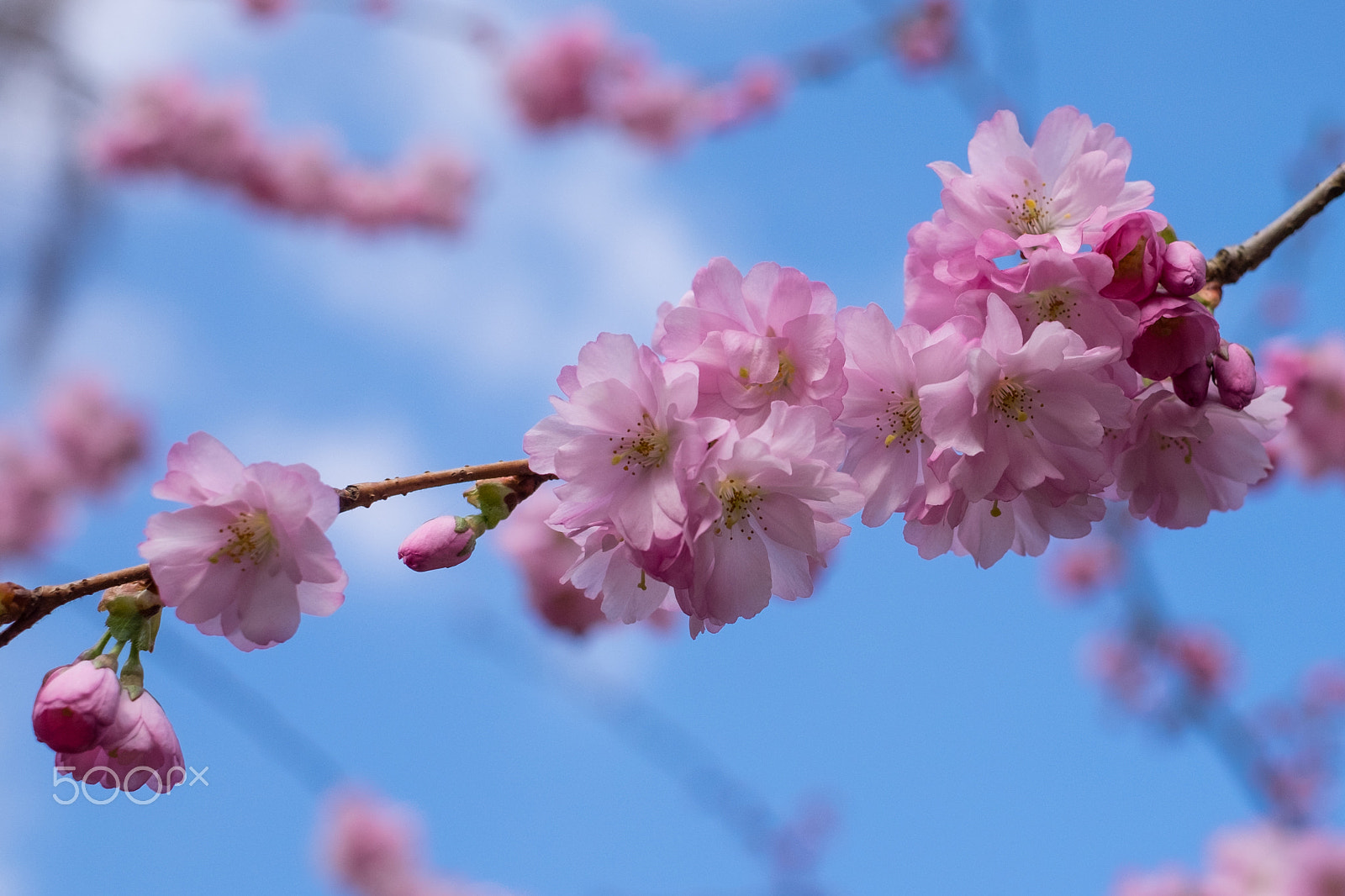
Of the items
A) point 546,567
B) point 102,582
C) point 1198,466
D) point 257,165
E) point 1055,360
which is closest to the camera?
point 1055,360

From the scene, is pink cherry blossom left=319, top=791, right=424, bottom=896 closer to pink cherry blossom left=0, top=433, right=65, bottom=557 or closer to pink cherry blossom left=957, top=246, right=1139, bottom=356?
pink cherry blossom left=0, top=433, right=65, bottom=557

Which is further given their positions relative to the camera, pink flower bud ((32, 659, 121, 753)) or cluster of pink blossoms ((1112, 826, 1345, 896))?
cluster of pink blossoms ((1112, 826, 1345, 896))

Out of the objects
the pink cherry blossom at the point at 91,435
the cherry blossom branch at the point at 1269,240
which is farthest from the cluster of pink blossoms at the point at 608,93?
the cherry blossom branch at the point at 1269,240

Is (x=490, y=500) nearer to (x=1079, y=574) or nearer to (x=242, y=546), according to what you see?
(x=242, y=546)

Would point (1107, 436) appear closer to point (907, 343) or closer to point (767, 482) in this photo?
point (907, 343)

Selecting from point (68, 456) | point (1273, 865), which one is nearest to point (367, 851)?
point (68, 456)

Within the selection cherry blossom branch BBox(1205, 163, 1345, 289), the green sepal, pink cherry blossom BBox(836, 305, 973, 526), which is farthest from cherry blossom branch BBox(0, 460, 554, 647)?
cherry blossom branch BBox(1205, 163, 1345, 289)

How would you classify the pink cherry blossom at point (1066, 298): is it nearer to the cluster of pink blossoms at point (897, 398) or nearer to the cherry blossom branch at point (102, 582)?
the cluster of pink blossoms at point (897, 398)
